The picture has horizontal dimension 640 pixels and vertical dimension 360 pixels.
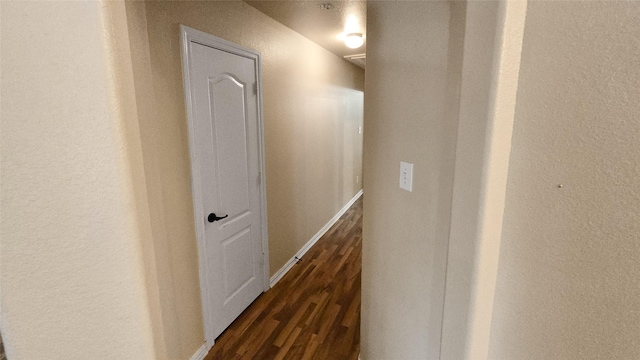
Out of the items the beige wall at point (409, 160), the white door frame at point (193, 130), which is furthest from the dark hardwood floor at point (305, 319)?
the beige wall at point (409, 160)

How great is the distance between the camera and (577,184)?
Result: 2.23ft

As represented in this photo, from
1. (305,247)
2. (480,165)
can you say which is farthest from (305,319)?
(480,165)

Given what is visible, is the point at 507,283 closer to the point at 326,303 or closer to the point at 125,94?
the point at 125,94

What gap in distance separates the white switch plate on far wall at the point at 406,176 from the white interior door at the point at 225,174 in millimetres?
1150

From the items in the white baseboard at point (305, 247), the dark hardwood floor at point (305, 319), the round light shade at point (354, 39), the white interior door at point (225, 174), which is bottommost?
the dark hardwood floor at point (305, 319)

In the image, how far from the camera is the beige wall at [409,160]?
1.04 metres

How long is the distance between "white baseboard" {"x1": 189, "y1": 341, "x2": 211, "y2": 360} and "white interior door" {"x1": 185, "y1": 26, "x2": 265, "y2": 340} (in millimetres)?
71

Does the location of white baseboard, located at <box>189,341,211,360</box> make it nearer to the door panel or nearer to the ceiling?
the door panel

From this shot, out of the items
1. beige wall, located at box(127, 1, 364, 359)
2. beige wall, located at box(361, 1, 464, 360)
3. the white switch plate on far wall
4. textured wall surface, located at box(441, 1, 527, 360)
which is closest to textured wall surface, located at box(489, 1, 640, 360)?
textured wall surface, located at box(441, 1, 527, 360)

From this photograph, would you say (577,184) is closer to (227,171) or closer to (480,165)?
(480,165)

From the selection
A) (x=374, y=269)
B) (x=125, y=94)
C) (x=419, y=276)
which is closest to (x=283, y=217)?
(x=374, y=269)

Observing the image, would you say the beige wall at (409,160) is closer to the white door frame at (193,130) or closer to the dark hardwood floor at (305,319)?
the dark hardwood floor at (305,319)

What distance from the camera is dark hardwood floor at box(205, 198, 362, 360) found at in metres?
1.95

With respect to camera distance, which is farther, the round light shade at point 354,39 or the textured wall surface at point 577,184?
the round light shade at point 354,39
